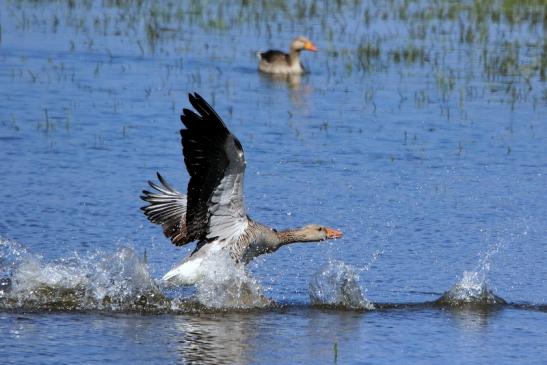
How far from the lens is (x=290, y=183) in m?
12.4

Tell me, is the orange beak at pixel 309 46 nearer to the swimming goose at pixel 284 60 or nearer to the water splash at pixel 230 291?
the swimming goose at pixel 284 60

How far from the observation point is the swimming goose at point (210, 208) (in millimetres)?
8391

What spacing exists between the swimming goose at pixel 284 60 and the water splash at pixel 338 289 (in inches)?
373

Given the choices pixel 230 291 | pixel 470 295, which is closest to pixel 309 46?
pixel 470 295

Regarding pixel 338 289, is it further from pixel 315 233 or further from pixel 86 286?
pixel 86 286

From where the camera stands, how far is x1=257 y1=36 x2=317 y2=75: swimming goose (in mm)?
18422

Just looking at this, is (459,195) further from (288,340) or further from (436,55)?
(436,55)

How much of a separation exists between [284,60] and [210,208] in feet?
31.8

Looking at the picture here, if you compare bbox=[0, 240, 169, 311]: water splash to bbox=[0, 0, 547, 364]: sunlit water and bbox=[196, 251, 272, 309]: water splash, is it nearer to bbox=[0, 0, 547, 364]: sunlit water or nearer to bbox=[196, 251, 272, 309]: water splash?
bbox=[0, 0, 547, 364]: sunlit water

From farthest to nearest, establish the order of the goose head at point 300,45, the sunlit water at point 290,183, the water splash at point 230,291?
1. the goose head at point 300,45
2. the water splash at point 230,291
3. the sunlit water at point 290,183

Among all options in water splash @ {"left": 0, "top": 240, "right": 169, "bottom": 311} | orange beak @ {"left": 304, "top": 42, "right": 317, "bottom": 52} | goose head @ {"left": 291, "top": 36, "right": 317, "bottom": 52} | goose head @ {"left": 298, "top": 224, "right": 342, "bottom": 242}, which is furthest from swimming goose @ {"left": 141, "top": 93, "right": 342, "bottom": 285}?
orange beak @ {"left": 304, "top": 42, "right": 317, "bottom": 52}

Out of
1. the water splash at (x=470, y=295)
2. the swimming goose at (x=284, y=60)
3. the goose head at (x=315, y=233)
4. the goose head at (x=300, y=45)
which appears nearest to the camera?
→ the water splash at (x=470, y=295)

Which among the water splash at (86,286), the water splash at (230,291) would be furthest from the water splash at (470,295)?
the water splash at (86,286)

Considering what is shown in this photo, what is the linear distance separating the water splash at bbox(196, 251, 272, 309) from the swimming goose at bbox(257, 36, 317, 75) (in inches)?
378
